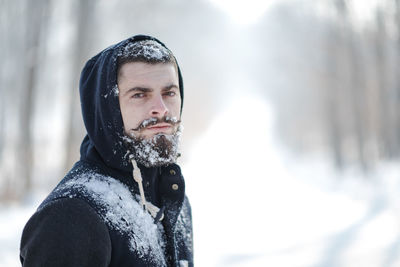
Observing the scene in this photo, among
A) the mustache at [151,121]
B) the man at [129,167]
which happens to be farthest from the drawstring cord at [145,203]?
the mustache at [151,121]

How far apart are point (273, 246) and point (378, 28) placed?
47.0 feet

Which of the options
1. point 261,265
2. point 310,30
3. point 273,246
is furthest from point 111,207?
point 310,30

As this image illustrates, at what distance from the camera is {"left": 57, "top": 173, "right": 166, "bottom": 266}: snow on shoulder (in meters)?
1.53

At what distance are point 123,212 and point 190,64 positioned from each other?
27.9m

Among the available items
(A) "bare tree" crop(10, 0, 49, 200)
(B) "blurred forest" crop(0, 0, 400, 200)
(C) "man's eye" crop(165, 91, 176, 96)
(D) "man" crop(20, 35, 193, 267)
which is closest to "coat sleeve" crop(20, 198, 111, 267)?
(D) "man" crop(20, 35, 193, 267)

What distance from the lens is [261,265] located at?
5.94m

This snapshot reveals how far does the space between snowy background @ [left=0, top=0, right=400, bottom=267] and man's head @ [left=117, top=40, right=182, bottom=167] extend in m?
4.27

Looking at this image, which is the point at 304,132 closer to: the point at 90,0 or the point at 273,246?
the point at 90,0

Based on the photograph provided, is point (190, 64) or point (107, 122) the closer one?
point (107, 122)

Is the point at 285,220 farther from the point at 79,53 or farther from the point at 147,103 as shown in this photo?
the point at 147,103

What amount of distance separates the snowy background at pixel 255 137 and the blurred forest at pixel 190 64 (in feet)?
0.26

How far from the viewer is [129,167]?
170 cm

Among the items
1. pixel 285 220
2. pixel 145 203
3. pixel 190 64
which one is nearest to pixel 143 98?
pixel 145 203

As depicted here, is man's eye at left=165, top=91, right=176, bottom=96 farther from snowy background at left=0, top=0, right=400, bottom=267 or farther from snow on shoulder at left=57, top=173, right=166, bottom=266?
snowy background at left=0, top=0, right=400, bottom=267
